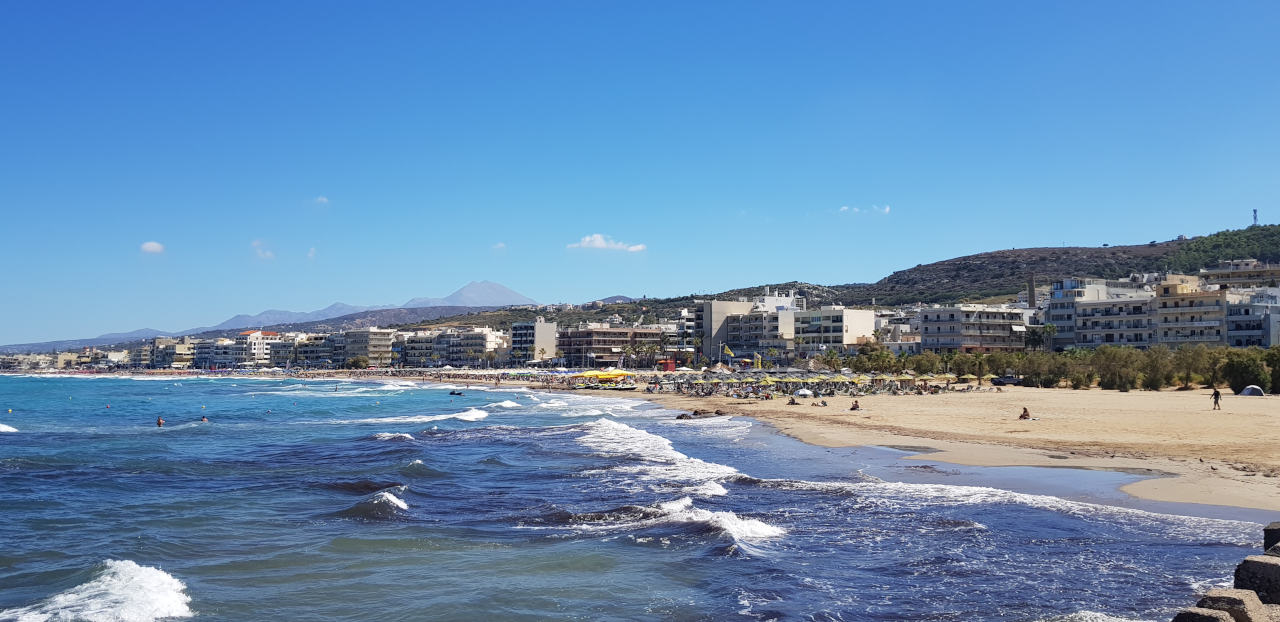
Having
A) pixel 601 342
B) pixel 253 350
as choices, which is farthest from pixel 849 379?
pixel 253 350

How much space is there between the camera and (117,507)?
18984 mm

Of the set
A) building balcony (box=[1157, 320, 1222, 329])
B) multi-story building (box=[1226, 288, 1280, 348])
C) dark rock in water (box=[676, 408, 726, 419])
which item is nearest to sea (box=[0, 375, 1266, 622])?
dark rock in water (box=[676, 408, 726, 419])

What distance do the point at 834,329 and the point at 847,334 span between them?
168 cm

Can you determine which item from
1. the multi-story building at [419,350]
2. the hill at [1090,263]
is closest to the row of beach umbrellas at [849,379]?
the hill at [1090,263]

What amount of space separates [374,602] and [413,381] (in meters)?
108

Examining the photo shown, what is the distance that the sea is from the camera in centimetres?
1123

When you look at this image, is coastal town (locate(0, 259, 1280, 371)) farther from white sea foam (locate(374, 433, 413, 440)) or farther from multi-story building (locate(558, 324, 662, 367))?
white sea foam (locate(374, 433, 413, 440))

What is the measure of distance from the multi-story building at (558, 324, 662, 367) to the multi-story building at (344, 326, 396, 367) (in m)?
49.2

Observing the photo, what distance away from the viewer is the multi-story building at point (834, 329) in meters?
98.9

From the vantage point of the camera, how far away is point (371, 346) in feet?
566

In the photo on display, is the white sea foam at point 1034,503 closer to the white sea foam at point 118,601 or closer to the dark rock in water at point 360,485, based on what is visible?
the dark rock in water at point 360,485

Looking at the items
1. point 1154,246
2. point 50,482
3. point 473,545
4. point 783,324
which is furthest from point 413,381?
point 1154,246

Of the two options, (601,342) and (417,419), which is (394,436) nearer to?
(417,419)

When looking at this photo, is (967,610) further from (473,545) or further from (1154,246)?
(1154,246)
